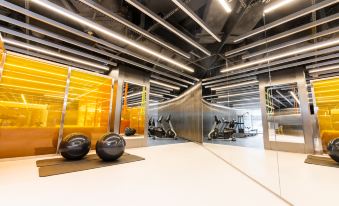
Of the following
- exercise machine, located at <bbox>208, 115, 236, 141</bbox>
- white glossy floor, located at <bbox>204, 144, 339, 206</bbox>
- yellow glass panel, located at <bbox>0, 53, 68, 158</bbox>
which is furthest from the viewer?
exercise machine, located at <bbox>208, 115, 236, 141</bbox>

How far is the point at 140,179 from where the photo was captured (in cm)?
279

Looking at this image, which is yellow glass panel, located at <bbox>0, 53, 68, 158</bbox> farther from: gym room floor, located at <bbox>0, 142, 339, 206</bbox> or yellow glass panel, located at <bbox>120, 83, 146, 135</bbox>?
yellow glass panel, located at <bbox>120, 83, 146, 135</bbox>

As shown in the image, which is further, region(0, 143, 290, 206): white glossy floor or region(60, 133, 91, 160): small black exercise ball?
region(60, 133, 91, 160): small black exercise ball

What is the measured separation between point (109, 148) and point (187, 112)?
7.24 metres

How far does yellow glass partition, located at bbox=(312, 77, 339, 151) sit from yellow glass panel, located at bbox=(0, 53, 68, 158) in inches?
387

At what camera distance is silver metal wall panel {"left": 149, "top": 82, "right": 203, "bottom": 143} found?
29.6 ft

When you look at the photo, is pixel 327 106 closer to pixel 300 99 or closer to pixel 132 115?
pixel 300 99

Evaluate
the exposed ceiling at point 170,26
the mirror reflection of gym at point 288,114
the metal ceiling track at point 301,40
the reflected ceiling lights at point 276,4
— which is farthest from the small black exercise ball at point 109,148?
the mirror reflection of gym at point 288,114

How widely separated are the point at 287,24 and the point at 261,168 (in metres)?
4.39

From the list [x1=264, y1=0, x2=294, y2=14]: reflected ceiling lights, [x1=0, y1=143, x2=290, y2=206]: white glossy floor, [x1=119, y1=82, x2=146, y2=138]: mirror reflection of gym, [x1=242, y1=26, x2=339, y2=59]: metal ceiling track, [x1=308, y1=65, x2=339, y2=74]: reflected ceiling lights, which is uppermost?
[x1=264, y1=0, x2=294, y2=14]: reflected ceiling lights

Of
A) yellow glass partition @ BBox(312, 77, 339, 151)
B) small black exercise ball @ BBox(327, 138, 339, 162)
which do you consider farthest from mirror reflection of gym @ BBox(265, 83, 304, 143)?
small black exercise ball @ BBox(327, 138, 339, 162)

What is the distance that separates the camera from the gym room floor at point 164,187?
202cm

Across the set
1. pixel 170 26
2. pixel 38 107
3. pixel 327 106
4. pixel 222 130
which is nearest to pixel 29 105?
pixel 38 107

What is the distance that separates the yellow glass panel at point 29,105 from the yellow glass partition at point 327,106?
9830 millimetres
